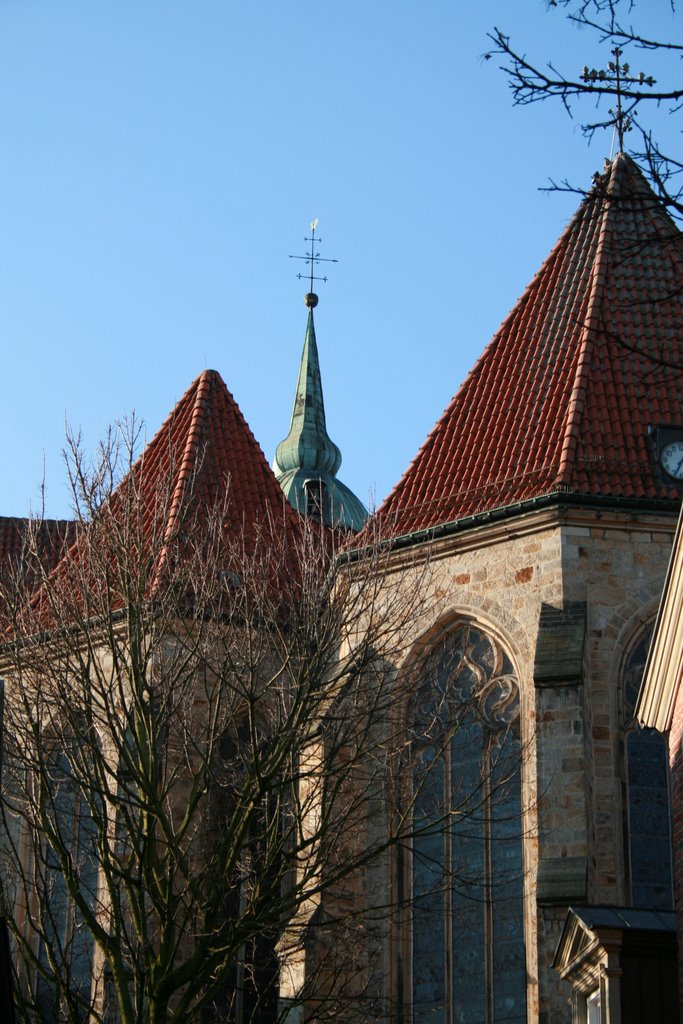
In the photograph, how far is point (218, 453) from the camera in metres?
21.9

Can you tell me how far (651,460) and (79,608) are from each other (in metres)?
6.59

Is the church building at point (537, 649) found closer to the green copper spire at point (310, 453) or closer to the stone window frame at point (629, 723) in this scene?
the stone window frame at point (629, 723)

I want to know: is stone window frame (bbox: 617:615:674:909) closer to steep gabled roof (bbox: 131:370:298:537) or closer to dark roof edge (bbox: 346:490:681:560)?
dark roof edge (bbox: 346:490:681:560)

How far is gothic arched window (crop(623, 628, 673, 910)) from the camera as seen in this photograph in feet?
55.9

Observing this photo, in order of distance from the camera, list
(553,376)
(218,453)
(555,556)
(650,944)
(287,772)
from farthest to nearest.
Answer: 1. (218,453)
2. (553,376)
3. (555,556)
4. (287,772)
5. (650,944)

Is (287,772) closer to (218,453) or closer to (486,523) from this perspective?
(486,523)

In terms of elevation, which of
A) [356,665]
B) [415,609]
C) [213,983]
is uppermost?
[415,609]

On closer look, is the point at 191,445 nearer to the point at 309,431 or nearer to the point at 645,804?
the point at 645,804

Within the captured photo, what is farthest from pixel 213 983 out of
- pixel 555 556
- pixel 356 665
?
pixel 555 556

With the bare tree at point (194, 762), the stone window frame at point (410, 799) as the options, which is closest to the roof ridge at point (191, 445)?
the bare tree at point (194, 762)

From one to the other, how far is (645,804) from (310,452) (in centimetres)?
2108

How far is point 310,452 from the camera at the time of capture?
124 ft

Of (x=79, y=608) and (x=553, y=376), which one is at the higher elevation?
(x=553, y=376)

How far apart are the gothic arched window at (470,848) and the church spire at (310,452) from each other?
54.7ft
